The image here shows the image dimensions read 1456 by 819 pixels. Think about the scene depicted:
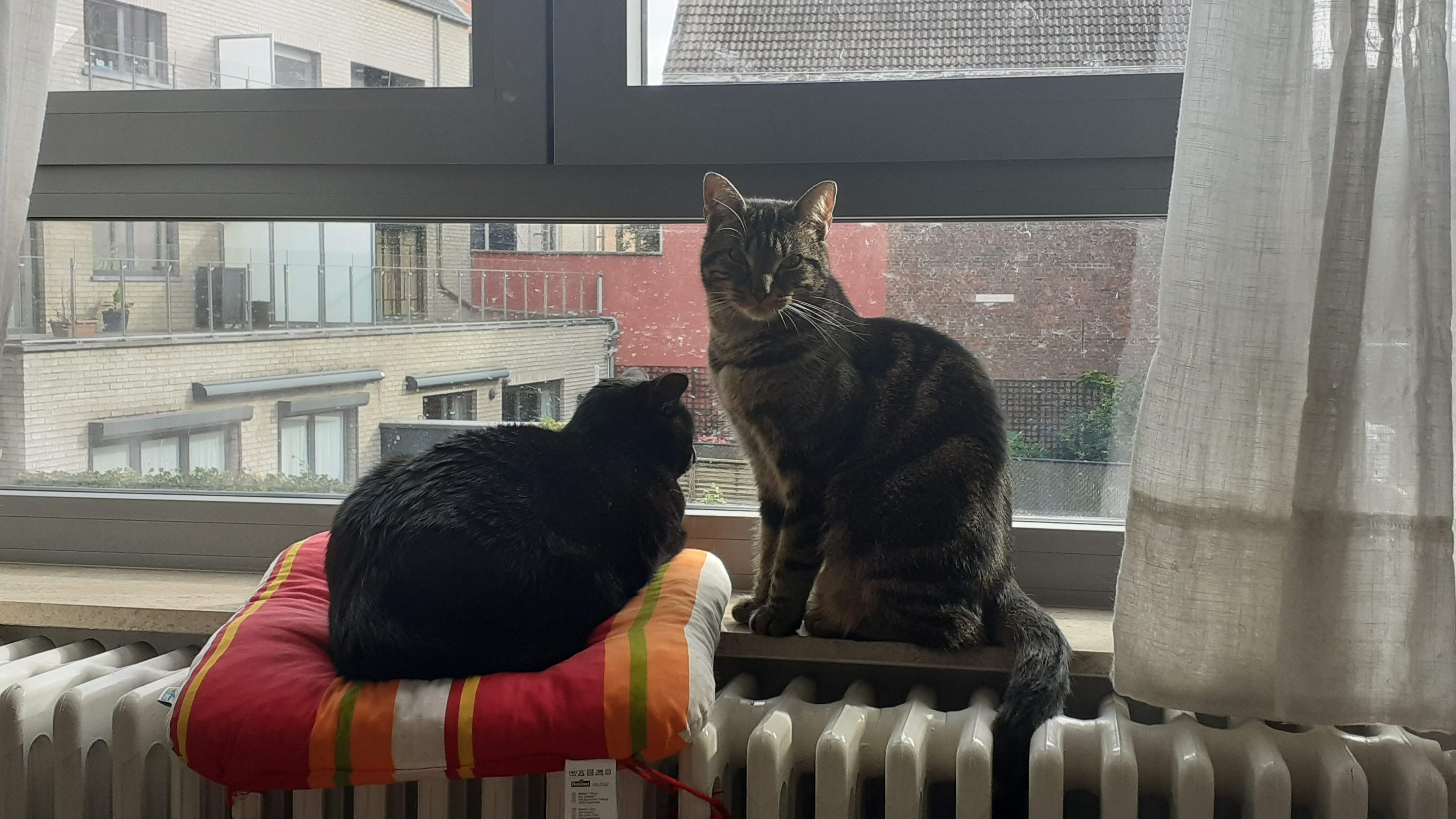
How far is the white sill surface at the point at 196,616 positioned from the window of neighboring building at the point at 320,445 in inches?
7.6

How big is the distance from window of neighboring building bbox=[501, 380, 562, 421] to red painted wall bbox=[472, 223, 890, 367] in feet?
0.40

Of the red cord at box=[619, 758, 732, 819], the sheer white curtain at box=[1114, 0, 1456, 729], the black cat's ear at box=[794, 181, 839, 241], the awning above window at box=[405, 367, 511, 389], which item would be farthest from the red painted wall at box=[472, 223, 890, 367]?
the red cord at box=[619, 758, 732, 819]

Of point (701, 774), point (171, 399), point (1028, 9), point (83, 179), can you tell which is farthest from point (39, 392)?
point (1028, 9)

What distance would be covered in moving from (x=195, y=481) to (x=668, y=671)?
110 centimetres

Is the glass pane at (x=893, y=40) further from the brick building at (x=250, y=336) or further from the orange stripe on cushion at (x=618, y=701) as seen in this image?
the orange stripe on cushion at (x=618, y=701)

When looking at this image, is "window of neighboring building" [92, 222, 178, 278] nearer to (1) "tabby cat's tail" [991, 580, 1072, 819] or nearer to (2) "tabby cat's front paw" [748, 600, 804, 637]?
(2) "tabby cat's front paw" [748, 600, 804, 637]

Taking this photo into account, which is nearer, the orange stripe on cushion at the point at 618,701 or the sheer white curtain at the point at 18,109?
the orange stripe on cushion at the point at 618,701

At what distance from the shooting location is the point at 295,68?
1.57 metres

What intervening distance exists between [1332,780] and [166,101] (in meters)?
1.77

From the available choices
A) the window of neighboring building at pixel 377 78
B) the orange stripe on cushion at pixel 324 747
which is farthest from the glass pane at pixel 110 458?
the orange stripe on cushion at pixel 324 747

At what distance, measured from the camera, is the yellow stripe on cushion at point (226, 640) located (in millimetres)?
983

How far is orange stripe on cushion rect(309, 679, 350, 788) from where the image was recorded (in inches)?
37.7

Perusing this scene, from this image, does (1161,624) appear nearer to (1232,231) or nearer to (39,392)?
(1232,231)

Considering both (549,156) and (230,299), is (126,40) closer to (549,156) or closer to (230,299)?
(230,299)
